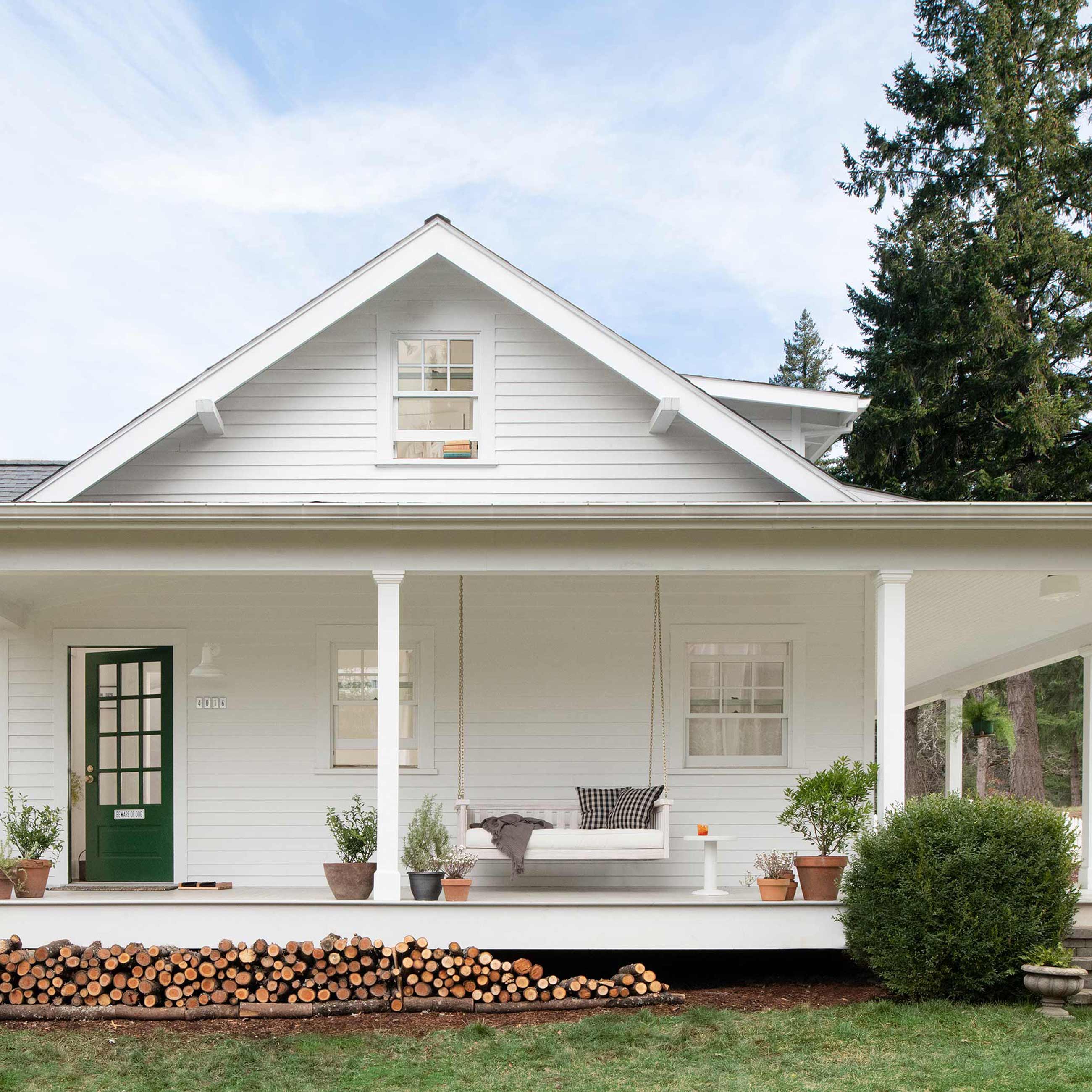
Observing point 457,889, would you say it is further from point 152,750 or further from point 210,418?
point 210,418

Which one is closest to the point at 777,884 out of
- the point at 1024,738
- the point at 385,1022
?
the point at 385,1022

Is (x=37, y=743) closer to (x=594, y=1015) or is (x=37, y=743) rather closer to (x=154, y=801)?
(x=154, y=801)

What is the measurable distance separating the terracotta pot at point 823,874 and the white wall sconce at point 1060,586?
7.53 feet

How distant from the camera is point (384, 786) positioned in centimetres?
748

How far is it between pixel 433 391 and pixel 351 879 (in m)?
3.83

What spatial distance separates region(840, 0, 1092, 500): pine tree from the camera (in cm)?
1969

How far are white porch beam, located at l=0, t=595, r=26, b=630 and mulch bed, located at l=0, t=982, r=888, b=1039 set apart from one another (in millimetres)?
3088

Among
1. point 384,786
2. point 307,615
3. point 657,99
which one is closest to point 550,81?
point 657,99

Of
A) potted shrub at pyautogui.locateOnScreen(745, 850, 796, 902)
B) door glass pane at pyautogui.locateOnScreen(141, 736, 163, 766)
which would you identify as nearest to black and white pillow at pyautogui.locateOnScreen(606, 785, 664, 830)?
potted shrub at pyautogui.locateOnScreen(745, 850, 796, 902)

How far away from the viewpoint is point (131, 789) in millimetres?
9547

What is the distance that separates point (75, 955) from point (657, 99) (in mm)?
27798

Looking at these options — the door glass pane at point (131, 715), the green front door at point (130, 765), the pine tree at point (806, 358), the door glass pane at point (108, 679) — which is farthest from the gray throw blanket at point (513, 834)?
the pine tree at point (806, 358)

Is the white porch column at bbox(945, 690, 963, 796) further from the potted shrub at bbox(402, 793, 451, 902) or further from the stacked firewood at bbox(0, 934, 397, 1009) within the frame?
the stacked firewood at bbox(0, 934, 397, 1009)

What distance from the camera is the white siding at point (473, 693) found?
9242 mm
